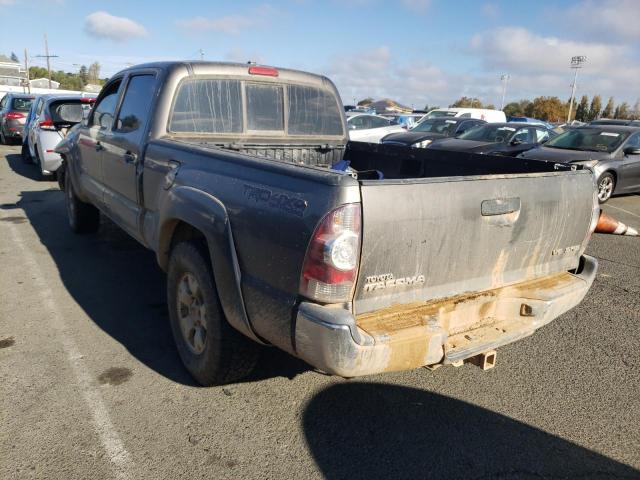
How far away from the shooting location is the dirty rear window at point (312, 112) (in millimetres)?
4770

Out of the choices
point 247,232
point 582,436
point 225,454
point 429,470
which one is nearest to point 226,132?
point 247,232

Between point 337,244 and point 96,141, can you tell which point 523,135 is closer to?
point 96,141

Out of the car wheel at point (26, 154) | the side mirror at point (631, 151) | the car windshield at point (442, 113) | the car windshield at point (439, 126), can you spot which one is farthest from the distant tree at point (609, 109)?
the car wheel at point (26, 154)

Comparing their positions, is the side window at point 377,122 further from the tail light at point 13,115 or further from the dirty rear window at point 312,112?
the dirty rear window at point 312,112

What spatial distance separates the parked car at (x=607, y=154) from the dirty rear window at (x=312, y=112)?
6628 millimetres

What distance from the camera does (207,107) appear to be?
13.8ft

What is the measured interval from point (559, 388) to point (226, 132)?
10.3 ft

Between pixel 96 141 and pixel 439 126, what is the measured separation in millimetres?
13272

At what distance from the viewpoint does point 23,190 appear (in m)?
9.97

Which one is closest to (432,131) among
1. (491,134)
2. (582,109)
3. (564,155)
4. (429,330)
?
(491,134)

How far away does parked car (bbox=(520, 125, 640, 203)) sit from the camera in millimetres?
10364

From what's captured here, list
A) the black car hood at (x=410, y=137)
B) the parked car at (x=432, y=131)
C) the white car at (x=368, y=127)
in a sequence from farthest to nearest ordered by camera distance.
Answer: the white car at (x=368, y=127) < the parked car at (x=432, y=131) < the black car hood at (x=410, y=137)

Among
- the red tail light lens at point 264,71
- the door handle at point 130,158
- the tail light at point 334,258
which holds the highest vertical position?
the red tail light lens at point 264,71

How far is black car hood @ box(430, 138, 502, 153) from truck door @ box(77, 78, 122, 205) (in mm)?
9079
